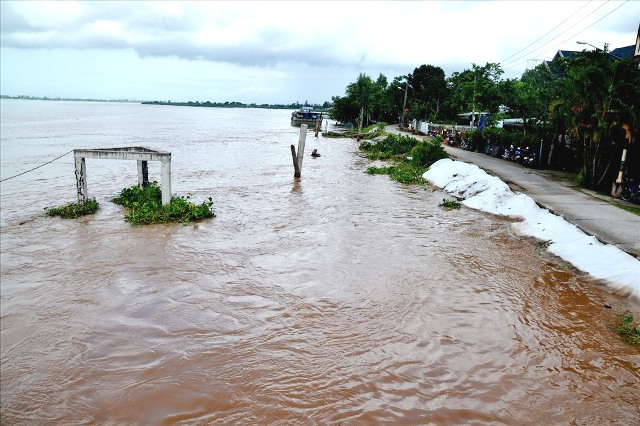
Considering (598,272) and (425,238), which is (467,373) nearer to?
(598,272)

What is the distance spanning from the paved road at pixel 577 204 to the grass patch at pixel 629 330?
2.41 m

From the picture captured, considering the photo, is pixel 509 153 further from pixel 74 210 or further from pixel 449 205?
pixel 74 210

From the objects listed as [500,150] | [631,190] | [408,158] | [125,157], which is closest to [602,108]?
[631,190]

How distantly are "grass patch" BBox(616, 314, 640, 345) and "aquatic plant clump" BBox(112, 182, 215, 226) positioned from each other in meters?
10.6

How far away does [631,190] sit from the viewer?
528 inches

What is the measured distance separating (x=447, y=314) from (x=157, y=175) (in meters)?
20.3

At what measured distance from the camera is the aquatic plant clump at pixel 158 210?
12797 mm

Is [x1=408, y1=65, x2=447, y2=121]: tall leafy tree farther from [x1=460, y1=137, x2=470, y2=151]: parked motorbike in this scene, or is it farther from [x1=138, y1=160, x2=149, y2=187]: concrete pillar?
[x1=138, y1=160, x2=149, y2=187]: concrete pillar

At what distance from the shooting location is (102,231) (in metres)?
12.0

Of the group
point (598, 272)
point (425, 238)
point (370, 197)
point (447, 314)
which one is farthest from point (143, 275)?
point (370, 197)

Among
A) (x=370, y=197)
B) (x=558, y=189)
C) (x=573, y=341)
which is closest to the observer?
(x=573, y=341)

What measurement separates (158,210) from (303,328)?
7960 millimetres

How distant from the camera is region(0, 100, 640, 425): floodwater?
5133mm

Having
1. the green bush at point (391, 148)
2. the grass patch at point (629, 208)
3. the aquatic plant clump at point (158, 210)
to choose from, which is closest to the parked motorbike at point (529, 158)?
the grass patch at point (629, 208)
